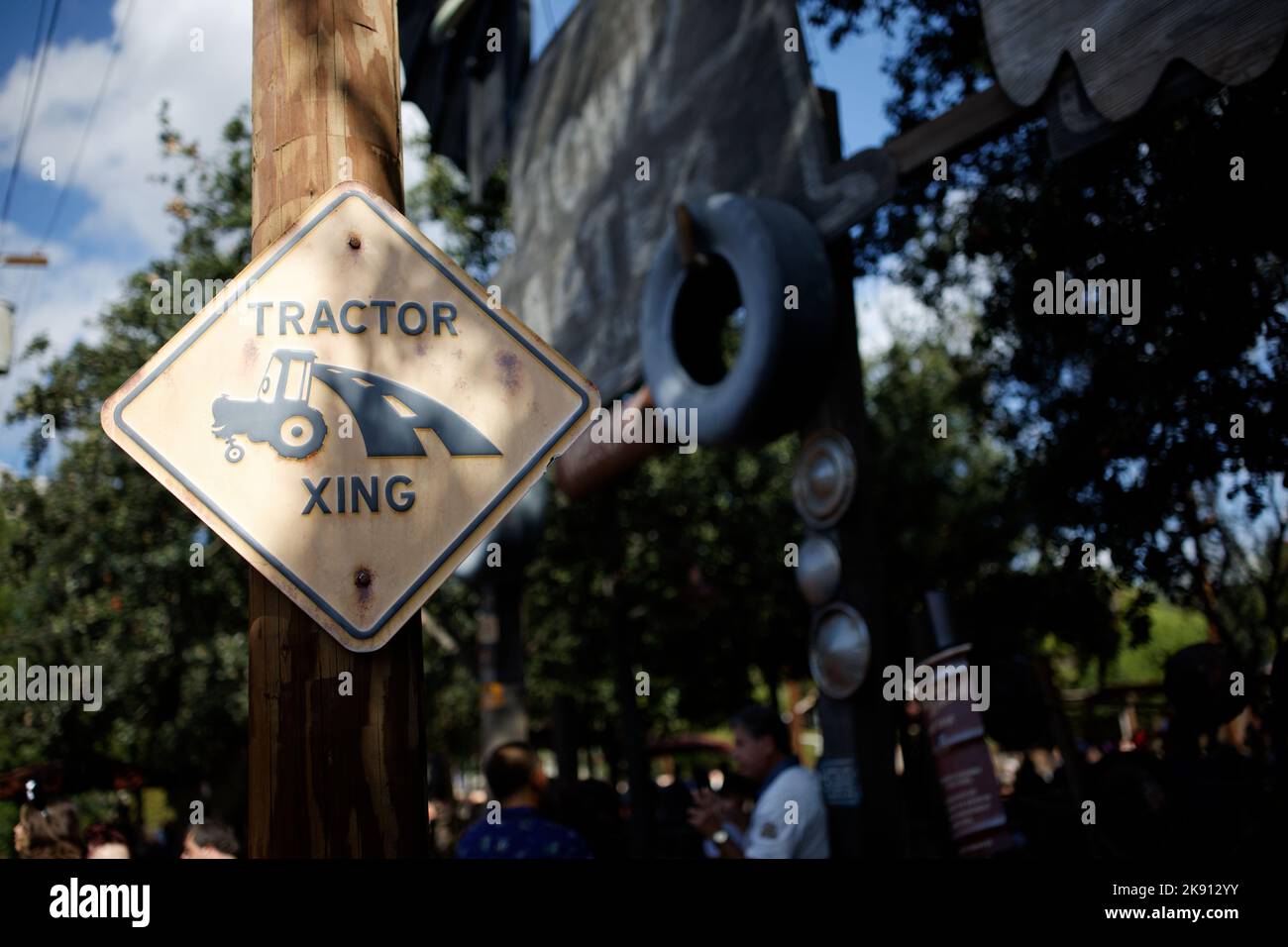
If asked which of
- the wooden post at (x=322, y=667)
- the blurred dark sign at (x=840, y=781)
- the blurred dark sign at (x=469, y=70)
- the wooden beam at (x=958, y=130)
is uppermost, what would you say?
the blurred dark sign at (x=469, y=70)

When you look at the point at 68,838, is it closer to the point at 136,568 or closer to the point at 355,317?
the point at 355,317

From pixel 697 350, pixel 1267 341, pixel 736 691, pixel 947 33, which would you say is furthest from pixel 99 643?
pixel 1267 341

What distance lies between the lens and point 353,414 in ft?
6.42

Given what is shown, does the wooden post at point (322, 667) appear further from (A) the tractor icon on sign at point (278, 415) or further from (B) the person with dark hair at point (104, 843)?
(B) the person with dark hair at point (104, 843)

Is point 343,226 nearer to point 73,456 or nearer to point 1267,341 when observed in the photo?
point 1267,341

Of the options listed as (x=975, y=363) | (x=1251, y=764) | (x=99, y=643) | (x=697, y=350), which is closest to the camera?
(x=1251, y=764)

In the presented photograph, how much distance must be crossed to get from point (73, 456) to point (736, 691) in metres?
10.6

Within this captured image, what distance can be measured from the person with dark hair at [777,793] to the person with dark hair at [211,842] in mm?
2096

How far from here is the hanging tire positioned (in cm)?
647

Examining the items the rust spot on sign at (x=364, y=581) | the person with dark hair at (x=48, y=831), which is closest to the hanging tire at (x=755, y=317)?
the person with dark hair at (x=48, y=831)

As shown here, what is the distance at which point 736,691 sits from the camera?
755 inches

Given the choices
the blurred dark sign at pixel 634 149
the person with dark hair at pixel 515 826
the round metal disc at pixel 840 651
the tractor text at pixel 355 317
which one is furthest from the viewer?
the blurred dark sign at pixel 634 149

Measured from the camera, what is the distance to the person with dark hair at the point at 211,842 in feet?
15.0

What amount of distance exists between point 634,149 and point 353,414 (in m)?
7.68
